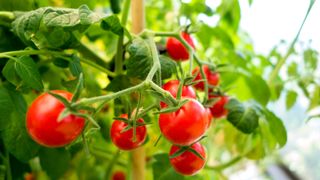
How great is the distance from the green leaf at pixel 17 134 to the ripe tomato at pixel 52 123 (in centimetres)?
20

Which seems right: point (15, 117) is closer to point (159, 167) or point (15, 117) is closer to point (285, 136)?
point (159, 167)

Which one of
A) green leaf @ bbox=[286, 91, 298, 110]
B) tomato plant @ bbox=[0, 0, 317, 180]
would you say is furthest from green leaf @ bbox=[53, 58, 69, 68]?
green leaf @ bbox=[286, 91, 298, 110]

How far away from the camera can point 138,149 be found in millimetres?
673

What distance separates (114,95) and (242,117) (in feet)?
1.05

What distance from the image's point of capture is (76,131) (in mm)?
355

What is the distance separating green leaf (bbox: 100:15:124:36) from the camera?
448 millimetres

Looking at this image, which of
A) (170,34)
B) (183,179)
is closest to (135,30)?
(170,34)

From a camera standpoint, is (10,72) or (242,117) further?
(242,117)

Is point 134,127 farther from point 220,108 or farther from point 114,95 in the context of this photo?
point 220,108

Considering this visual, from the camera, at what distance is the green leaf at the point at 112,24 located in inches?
17.7

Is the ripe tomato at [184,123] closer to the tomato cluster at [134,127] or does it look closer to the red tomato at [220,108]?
the tomato cluster at [134,127]

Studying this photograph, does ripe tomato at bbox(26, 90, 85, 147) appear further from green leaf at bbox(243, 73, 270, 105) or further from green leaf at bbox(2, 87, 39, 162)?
green leaf at bbox(243, 73, 270, 105)

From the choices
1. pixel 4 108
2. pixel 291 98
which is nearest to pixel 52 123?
pixel 4 108

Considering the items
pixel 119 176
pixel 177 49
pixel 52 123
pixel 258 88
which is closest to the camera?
pixel 52 123
